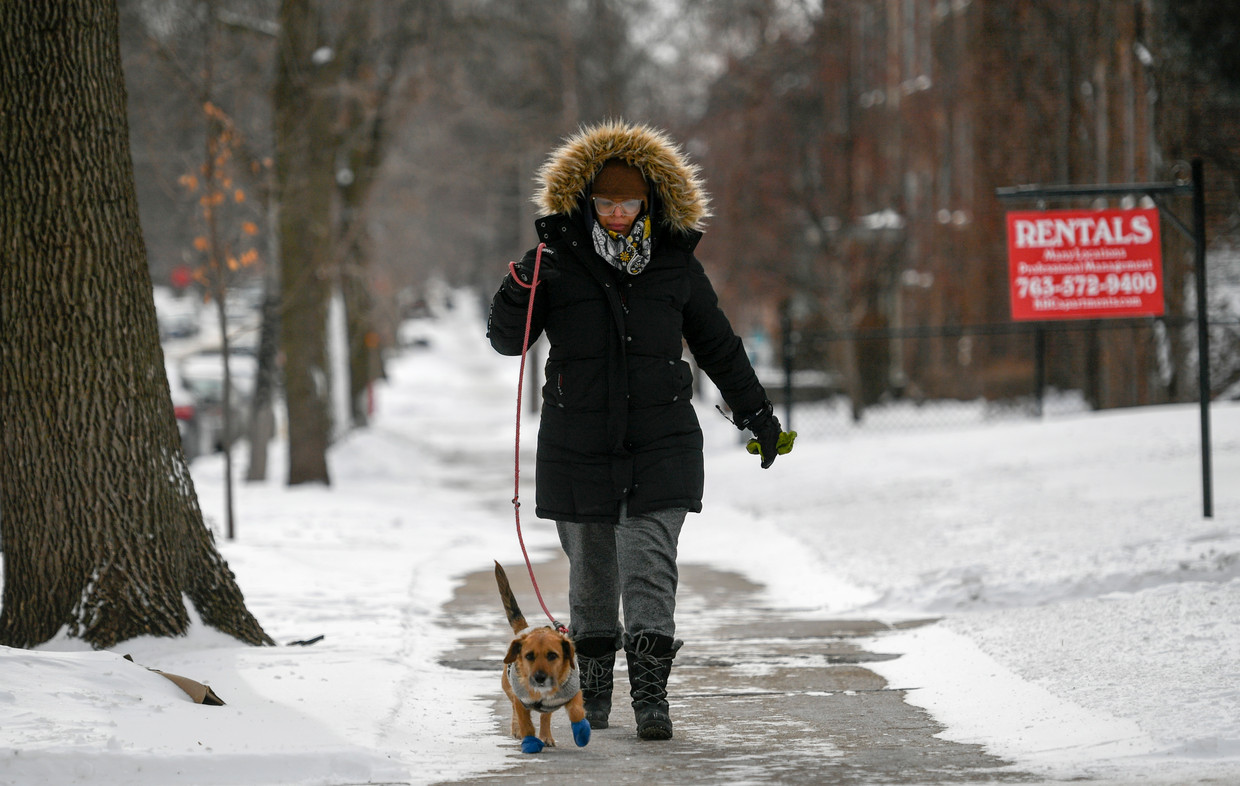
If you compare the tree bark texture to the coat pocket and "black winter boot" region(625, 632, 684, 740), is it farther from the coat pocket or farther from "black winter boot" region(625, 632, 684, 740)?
"black winter boot" region(625, 632, 684, 740)

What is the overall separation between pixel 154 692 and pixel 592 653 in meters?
1.47

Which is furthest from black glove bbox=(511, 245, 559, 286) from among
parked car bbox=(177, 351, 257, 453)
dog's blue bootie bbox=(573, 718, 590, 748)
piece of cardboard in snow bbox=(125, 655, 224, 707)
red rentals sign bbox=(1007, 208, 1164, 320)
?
parked car bbox=(177, 351, 257, 453)

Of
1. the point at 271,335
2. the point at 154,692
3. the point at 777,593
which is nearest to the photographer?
the point at 154,692

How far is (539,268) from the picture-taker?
5059 millimetres

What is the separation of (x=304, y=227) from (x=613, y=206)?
11946 millimetres

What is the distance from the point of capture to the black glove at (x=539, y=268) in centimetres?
504

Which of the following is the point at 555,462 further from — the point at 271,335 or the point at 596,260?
the point at 271,335

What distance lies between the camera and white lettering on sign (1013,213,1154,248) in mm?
11000

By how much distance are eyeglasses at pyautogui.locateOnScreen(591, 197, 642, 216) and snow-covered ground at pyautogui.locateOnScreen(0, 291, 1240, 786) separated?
1820mm

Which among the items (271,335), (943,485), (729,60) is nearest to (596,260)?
(943,485)

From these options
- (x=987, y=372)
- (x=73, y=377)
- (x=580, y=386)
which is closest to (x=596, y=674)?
(x=580, y=386)

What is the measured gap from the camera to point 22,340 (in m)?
6.16

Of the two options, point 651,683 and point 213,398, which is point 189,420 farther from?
point 651,683

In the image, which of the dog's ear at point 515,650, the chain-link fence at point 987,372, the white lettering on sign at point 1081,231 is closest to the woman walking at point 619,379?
the dog's ear at point 515,650
